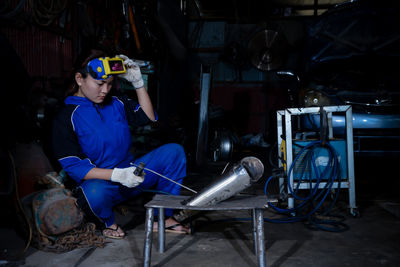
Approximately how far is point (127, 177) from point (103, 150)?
0.44 metres

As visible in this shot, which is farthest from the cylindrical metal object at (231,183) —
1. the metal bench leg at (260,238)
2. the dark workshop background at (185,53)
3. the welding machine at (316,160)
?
the dark workshop background at (185,53)

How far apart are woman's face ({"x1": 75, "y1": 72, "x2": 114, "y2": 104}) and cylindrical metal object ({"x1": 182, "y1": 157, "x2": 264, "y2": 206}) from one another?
1.06 metres

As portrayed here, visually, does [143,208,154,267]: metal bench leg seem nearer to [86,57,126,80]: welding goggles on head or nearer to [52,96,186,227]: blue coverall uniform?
[52,96,186,227]: blue coverall uniform

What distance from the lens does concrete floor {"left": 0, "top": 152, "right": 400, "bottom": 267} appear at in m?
2.12

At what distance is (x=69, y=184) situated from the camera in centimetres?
294

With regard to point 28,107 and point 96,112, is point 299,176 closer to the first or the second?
point 96,112

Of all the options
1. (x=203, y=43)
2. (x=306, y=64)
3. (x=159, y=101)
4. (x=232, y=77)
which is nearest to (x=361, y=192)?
(x=306, y=64)

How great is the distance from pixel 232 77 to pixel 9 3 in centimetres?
686

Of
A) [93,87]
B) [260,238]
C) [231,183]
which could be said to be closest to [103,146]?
[93,87]

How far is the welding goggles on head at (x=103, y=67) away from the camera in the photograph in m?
2.38

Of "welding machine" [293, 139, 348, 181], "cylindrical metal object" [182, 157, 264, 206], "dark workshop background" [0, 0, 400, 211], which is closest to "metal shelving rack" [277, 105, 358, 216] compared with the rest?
"welding machine" [293, 139, 348, 181]

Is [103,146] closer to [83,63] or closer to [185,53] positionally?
[83,63]

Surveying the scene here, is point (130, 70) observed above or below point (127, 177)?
above

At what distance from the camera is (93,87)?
248 centimetres
